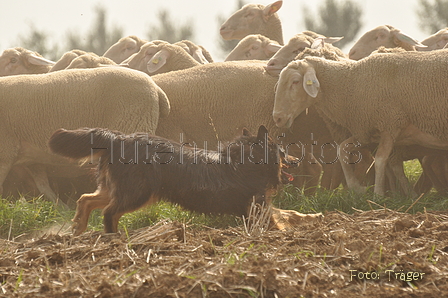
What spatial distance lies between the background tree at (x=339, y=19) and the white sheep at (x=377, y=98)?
20.5m

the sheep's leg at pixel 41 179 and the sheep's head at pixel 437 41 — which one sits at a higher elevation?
the sheep's head at pixel 437 41

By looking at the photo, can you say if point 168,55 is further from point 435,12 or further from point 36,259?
point 435,12

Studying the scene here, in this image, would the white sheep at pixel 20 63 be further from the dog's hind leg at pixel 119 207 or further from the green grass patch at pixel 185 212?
the dog's hind leg at pixel 119 207

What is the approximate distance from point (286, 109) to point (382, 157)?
3.38 ft

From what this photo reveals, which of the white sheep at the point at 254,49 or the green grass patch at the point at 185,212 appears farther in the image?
the white sheep at the point at 254,49

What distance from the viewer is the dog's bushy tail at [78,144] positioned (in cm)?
482

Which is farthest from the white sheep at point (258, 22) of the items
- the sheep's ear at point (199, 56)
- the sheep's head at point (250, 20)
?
the sheep's ear at point (199, 56)

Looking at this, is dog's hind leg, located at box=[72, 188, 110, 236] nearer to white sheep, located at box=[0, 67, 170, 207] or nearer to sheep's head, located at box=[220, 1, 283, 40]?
white sheep, located at box=[0, 67, 170, 207]

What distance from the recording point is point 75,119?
7105 millimetres

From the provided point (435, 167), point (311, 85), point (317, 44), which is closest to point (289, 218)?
point (311, 85)

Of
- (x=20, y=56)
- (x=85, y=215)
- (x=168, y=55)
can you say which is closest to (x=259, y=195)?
(x=85, y=215)

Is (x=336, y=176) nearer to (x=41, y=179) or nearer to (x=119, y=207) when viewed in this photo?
(x=41, y=179)

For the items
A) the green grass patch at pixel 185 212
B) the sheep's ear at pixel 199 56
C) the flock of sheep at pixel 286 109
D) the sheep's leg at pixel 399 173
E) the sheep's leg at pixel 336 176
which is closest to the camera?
the green grass patch at pixel 185 212

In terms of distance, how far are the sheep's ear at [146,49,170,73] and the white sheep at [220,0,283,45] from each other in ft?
10.5
